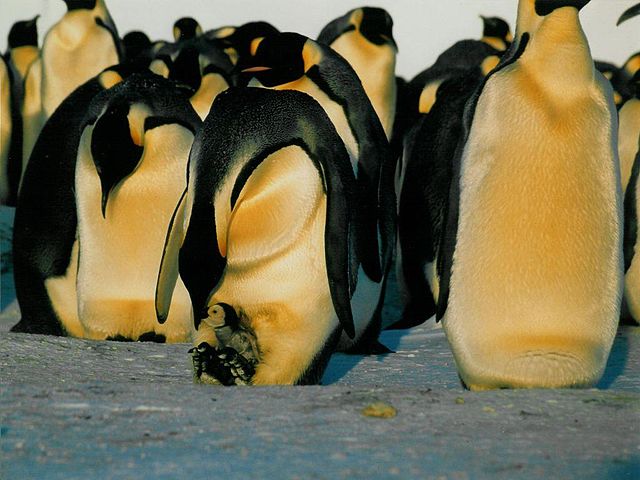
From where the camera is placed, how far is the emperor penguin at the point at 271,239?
10.1 feet

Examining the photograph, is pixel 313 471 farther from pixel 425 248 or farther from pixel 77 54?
pixel 77 54

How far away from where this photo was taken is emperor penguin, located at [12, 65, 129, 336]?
16.2ft

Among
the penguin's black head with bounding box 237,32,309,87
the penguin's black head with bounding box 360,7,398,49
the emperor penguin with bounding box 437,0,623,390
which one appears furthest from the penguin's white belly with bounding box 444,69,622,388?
the penguin's black head with bounding box 360,7,398,49

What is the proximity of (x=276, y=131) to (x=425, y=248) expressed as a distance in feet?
8.42

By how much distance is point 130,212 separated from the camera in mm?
4465

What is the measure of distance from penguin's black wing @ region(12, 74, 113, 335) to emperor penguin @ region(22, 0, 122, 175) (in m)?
3.55

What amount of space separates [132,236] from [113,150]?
32 cm

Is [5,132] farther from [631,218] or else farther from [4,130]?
[631,218]

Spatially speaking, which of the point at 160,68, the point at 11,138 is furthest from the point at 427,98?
the point at 11,138

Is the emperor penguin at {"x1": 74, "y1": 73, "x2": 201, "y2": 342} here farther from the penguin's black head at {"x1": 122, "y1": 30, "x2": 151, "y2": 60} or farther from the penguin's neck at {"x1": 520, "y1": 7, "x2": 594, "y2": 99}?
the penguin's black head at {"x1": 122, "y1": 30, "x2": 151, "y2": 60}

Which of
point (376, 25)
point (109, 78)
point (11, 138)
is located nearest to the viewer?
point (109, 78)

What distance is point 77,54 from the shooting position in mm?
8664

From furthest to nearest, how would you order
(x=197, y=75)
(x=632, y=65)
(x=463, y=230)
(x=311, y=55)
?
(x=632, y=65), (x=197, y=75), (x=311, y=55), (x=463, y=230)

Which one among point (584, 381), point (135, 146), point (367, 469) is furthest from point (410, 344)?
point (367, 469)
